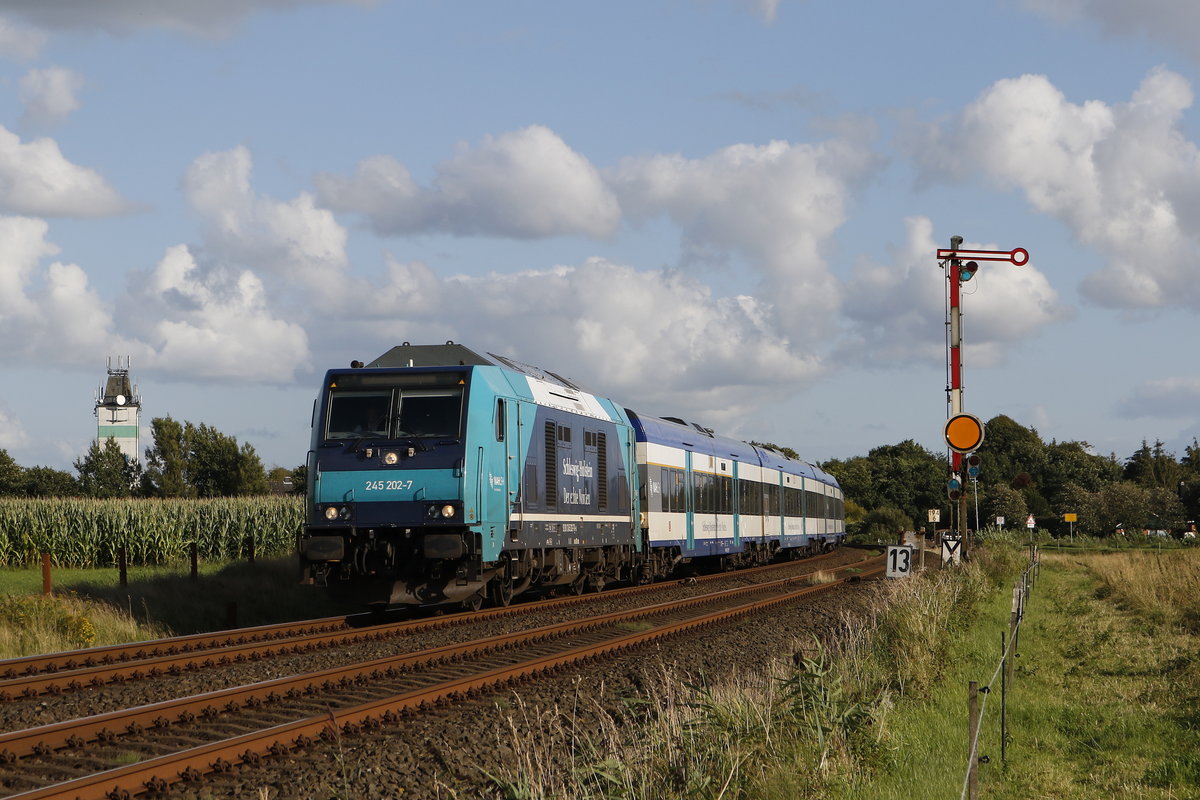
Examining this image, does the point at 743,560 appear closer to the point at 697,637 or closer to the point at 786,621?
the point at 786,621

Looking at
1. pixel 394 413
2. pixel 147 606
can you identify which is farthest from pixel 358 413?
pixel 147 606

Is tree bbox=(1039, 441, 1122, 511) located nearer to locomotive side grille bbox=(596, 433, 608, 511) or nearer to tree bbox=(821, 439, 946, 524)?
tree bbox=(821, 439, 946, 524)

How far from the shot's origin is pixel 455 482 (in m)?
16.8

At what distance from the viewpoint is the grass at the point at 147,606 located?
1567 cm

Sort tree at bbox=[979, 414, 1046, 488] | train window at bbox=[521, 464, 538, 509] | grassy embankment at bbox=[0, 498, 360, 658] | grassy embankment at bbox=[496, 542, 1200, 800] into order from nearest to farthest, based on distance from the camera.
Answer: grassy embankment at bbox=[496, 542, 1200, 800]
grassy embankment at bbox=[0, 498, 360, 658]
train window at bbox=[521, 464, 538, 509]
tree at bbox=[979, 414, 1046, 488]

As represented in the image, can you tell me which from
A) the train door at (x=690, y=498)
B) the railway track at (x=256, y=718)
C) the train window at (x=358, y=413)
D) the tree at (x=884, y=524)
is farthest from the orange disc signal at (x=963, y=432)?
the tree at (x=884, y=524)

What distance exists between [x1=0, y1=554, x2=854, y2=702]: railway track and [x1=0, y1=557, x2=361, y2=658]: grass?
1827mm

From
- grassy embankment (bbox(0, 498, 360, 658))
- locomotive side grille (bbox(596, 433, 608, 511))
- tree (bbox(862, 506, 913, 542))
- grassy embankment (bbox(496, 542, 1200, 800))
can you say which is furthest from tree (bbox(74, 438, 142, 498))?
grassy embankment (bbox(496, 542, 1200, 800))

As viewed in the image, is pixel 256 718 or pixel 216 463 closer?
pixel 256 718

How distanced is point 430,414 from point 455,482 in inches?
43.8

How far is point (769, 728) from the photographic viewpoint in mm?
8461

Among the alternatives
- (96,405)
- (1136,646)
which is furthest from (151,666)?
(96,405)

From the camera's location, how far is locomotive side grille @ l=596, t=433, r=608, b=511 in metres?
22.7

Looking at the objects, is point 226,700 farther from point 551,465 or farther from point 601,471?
point 601,471
